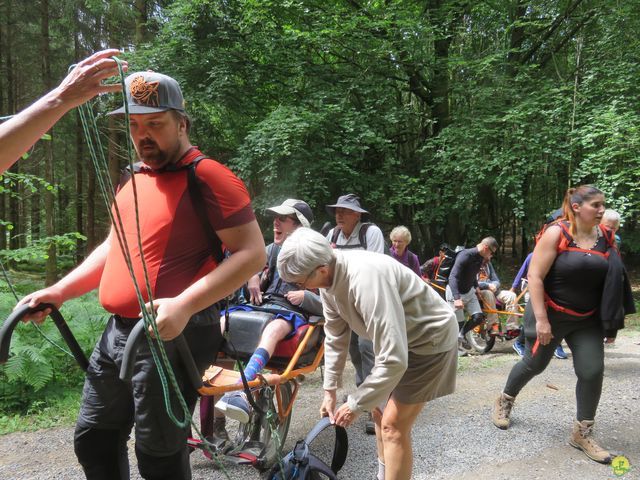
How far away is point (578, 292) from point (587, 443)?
3.88ft

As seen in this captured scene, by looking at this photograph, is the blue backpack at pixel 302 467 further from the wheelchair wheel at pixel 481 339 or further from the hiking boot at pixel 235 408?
the wheelchair wheel at pixel 481 339

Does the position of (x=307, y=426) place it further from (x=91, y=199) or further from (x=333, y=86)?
(x=91, y=199)

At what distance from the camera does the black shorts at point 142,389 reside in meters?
1.86

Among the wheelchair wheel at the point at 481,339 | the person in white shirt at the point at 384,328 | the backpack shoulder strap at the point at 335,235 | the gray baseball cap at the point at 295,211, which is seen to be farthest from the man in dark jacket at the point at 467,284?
the person in white shirt at the point at 384,328

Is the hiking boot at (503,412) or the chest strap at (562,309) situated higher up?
the chest strap at (562,309)

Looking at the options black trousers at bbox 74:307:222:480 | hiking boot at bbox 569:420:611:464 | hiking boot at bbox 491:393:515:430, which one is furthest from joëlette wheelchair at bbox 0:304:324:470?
hiking boot at bbox 569:420:611:464

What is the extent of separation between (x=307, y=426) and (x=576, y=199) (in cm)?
297

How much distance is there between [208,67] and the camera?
11.1 meters

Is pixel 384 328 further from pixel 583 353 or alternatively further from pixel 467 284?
pixel 467 284

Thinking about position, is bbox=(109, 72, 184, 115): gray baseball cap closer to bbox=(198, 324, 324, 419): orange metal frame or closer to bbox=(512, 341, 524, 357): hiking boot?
bbox=(198, 324, 324, 419): orange metal frame

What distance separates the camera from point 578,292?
3578 millimetres

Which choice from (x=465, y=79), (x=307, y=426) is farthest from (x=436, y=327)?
(x=465, y=79)

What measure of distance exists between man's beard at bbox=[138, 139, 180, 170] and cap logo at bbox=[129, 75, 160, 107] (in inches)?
6.1

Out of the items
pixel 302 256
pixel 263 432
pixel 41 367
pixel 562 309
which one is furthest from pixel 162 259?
pixel 41 367
